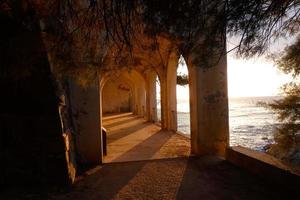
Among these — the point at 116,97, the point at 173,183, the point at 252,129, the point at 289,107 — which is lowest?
the point at 252,129

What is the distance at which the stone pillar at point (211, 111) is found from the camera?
6637 millimetres

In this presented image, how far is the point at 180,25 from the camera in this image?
3238 millimetres

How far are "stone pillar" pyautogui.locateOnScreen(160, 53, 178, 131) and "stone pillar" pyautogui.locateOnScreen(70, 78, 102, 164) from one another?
6035 millimetres

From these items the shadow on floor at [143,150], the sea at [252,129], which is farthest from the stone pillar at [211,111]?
the shadow on floor at [143,150]

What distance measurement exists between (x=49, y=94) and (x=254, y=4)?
348cm

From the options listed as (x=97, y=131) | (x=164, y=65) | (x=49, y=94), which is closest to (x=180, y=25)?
(x=49, y=94)

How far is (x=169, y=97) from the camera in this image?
12062 mm

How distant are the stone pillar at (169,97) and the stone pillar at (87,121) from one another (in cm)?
604

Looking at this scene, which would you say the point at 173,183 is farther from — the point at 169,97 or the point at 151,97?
the point at 151,97

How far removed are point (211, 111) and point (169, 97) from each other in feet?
17.9

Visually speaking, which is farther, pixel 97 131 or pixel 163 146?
pixel 163 146

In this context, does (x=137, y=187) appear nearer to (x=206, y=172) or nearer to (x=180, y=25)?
(x=206, y=172)

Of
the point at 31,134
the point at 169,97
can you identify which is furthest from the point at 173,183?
the point at 169,97

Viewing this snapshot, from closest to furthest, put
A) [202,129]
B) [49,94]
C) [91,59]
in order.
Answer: [91,59], [49,94], [202,129]
